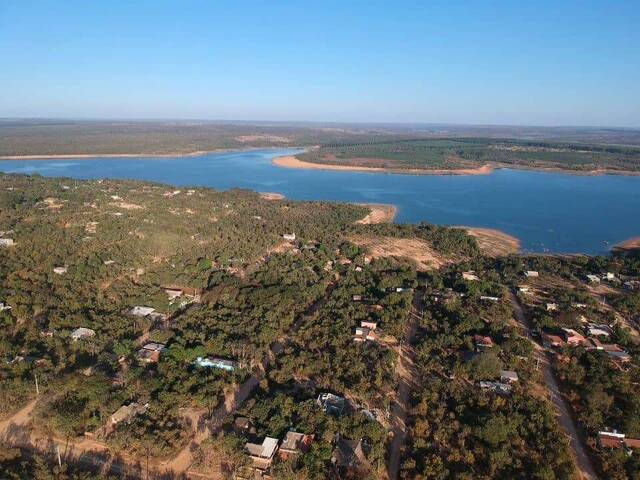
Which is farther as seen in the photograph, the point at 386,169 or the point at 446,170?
the point at 386,169

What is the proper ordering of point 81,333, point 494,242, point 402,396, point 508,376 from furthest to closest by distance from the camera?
1. point 494,242
2. point 81,333
3. point 508,376
4. point 402,396

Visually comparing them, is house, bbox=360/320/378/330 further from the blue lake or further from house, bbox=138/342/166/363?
the blue lake

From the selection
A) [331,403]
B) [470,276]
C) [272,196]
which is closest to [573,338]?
[470,276]

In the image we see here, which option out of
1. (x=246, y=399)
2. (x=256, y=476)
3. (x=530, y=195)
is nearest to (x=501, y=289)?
(x=246, y=399)

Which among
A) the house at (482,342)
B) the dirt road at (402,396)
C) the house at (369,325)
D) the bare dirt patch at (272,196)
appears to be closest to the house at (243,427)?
the dirt road at (402,396)

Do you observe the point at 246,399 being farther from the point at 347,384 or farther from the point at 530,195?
the point at 530,195

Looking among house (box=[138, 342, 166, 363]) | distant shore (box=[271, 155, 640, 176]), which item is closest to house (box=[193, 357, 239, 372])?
house (box=[138, 342, 166, 363])

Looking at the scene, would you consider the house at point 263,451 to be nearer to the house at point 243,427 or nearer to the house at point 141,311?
the house at point 243,427

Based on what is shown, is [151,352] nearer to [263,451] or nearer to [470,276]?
[263,451]
